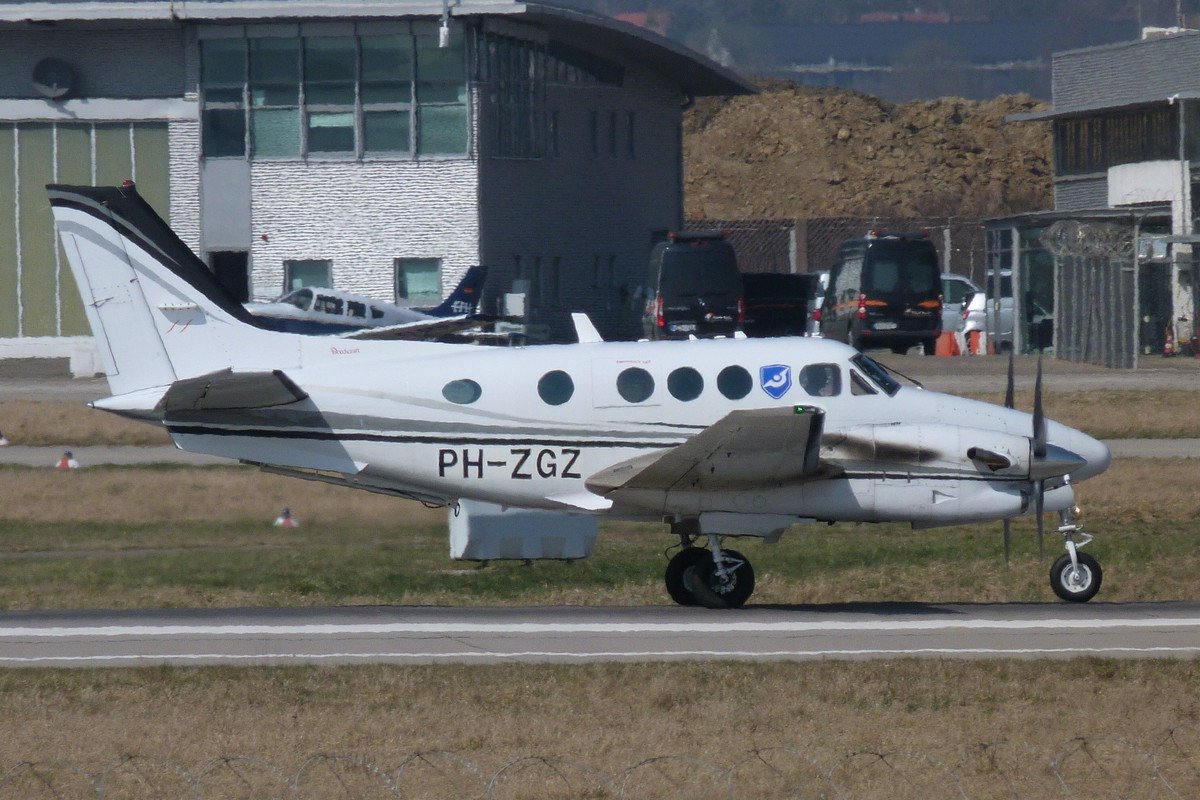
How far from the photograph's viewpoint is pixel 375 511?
19.8 m

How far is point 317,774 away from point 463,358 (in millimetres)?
6781

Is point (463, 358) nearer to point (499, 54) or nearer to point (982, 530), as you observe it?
point (982, 530)

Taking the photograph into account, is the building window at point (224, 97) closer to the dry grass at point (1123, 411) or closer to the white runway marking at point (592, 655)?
the dry grass at point (1123, 411)

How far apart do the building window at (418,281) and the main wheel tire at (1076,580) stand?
35317mm

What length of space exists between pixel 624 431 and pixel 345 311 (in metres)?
29.7

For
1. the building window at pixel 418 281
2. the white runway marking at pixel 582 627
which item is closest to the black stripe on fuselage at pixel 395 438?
the white runway marking at pixel 582 627

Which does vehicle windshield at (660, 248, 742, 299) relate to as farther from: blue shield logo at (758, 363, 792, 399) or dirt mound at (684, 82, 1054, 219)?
dirt mound at (684, 82, 1054, 219)

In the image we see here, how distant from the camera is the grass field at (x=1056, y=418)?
102 ft

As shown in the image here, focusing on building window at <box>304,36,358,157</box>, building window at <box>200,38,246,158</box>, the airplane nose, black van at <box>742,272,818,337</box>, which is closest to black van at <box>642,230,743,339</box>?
black van at <box>742,272,818,337</box>

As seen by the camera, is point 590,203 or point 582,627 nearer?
point 582,627

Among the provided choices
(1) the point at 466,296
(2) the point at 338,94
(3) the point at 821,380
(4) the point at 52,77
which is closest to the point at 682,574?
(3) the point at 821,380

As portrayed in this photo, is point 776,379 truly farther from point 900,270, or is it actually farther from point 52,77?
point 52,77

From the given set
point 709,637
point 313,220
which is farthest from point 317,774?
point 313,220

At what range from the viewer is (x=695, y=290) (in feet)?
153
